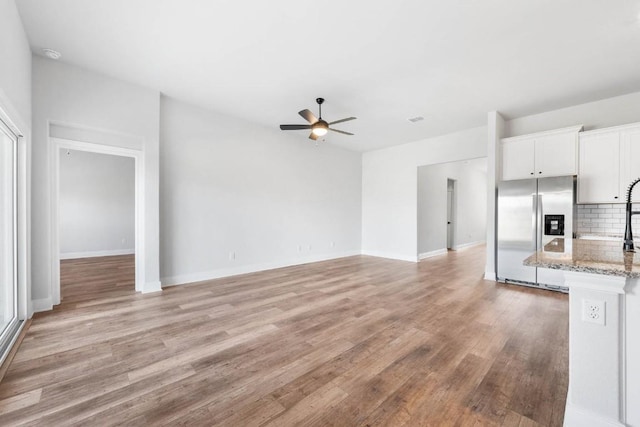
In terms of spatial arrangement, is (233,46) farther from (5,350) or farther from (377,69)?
(5,350)

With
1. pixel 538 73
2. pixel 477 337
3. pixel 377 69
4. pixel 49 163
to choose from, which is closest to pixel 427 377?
pixel 477 337

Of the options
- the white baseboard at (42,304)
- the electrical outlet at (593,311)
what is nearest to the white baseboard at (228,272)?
the white baseboard at (42,304)

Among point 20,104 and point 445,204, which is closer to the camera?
point 20,104

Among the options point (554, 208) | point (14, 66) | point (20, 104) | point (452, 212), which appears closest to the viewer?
point (14, 66)

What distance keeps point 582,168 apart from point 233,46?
5.19 metres

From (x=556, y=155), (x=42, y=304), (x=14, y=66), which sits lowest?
(x=42, y=304)

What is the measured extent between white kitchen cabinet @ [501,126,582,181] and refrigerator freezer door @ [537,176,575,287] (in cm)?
26

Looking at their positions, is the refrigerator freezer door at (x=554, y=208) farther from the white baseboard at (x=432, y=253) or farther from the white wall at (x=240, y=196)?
the white wall at (x=240, y=196)

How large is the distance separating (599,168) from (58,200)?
750 cm

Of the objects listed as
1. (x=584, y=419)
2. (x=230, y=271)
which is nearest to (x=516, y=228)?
(x=584, y=419)

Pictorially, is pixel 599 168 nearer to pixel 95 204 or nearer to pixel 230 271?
pixel 230 271

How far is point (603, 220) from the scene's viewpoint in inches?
165

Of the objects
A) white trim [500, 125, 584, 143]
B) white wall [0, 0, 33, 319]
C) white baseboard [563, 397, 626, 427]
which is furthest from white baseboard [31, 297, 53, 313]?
white trim [500, 125, 584, 143]

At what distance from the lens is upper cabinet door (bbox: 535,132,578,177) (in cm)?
417
